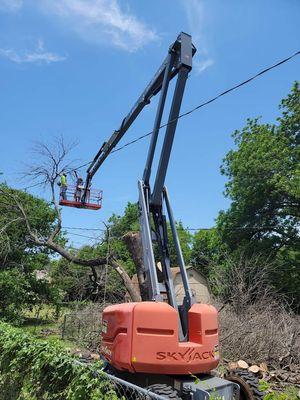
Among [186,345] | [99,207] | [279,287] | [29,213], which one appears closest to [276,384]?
[186,345]

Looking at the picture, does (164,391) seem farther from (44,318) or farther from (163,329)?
(44,318)

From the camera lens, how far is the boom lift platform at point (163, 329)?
4867 millimetres

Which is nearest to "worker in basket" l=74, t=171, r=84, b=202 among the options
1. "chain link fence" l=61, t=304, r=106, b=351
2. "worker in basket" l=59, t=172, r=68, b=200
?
"worker in basket" l=59, t=172, r=68, b=200

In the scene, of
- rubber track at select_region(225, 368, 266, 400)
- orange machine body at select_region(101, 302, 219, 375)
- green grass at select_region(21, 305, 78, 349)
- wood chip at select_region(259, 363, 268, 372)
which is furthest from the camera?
green grass at select_region(21, 305, 78, 349)

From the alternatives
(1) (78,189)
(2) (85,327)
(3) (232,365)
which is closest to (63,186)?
(1) (78,189)

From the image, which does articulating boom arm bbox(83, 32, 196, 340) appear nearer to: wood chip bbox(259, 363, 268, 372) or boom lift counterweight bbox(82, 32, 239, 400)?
boom lift counterweight bbox(82, 32, 239, 400)

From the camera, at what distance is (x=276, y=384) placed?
29.8 ft

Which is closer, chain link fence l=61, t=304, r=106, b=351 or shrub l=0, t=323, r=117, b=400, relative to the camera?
shrub l=0, t=323, r=117, b=400

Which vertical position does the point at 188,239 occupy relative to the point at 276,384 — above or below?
above

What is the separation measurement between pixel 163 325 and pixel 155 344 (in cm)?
23

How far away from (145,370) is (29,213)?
1456cm

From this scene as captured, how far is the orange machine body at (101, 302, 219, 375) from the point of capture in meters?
4.85

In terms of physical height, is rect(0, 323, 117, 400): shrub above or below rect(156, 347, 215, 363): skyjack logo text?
below

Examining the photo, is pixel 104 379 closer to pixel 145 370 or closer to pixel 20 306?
pixel 145 370
